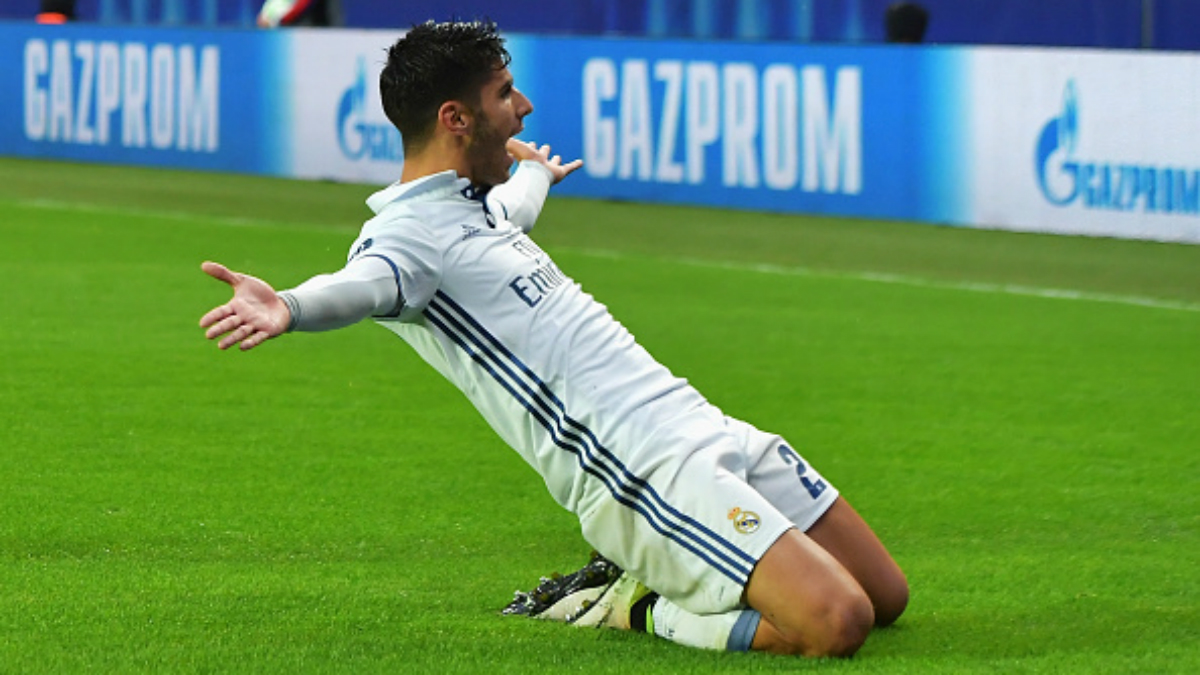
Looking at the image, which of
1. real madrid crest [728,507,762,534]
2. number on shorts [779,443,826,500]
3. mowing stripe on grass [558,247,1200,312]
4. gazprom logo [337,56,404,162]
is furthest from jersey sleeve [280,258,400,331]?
gazprom logo [337,56,404,162]

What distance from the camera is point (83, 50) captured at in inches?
773

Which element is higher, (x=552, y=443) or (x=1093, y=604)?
(x=552, y=443)

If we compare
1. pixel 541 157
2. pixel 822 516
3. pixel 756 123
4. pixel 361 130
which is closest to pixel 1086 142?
pixel 756 123

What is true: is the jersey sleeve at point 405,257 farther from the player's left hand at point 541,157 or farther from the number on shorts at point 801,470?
the player's left hand at point 541,157

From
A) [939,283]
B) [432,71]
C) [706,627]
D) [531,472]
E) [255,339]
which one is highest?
[432,71]

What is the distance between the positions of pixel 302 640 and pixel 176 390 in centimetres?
372

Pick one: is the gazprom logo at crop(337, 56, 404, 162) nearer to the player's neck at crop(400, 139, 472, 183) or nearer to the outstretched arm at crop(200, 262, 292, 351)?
the player's neck at crop(400, 139, 472, 183)

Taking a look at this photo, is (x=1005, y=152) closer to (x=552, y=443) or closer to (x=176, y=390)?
(x=176, y=390)

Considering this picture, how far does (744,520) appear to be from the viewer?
5.06 metres

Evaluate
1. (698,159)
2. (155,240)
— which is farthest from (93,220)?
(698,159)

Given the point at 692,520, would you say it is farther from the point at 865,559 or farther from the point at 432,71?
the point at 432,71

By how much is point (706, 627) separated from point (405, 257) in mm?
1121

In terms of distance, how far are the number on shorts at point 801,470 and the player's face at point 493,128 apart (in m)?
1.00

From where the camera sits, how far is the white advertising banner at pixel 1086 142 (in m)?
13.7
